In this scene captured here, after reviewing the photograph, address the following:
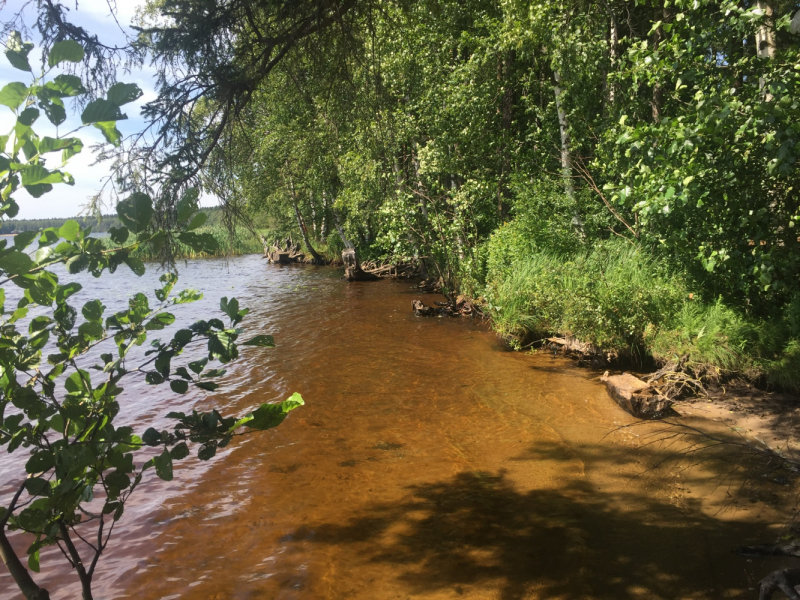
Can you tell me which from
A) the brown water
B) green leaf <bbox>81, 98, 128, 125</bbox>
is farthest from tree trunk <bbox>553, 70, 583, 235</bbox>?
green leaf <bbox>81, 98, 128, 125</bbox>

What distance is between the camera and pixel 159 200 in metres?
4.14

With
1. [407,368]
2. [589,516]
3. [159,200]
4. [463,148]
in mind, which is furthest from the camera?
[463,148]

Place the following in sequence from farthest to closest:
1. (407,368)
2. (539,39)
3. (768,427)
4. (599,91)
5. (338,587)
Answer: (599,91) < (539,39) < (407,368) < (768,427) < (338,587)

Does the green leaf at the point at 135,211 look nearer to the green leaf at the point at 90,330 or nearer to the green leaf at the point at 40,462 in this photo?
the green leaf at the point at 90,330

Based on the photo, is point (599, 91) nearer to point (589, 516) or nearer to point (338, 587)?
point (589, 516)

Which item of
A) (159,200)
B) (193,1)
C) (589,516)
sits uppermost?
(193,1)

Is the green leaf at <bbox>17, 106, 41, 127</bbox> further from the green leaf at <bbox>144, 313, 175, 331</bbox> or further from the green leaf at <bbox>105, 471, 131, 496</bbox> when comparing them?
the green leaf at <bbox>105, 471, 131, 496</bbox>

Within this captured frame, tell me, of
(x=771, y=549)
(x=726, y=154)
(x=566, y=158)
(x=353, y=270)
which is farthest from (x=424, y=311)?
(x=771, y=549)

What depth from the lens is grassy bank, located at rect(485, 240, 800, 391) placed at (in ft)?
20.2

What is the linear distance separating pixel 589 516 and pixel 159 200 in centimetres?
429

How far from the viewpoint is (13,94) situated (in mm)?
1910

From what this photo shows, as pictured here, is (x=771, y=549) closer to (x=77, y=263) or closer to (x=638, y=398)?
(x=638, y=398)

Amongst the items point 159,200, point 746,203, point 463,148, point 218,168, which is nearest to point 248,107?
point 218,168

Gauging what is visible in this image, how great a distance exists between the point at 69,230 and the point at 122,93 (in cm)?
59
